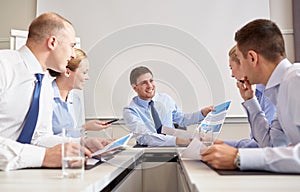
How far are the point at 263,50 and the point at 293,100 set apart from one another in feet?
1.13

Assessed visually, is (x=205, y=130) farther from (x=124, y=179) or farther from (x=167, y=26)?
(x=167, y=26)

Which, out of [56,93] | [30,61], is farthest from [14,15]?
[30,61]

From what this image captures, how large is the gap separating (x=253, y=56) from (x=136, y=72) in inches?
40.1

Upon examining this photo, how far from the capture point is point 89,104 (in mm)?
2902

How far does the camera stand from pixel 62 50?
68.2 inches

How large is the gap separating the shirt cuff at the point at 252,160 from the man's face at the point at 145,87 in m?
1.22

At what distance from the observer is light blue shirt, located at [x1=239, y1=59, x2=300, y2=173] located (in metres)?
0.97

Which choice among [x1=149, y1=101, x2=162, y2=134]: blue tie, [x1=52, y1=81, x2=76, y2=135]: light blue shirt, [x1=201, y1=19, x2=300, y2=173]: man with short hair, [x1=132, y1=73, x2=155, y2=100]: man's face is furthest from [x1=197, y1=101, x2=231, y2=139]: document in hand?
[x1=52, y1=81, x2=76, y2=135]: light blue shirt

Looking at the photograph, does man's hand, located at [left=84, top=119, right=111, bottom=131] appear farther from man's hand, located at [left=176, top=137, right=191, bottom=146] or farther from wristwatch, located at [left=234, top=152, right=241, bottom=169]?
wristwatch, located at [left=234, top=152, right=241, bottom=169]

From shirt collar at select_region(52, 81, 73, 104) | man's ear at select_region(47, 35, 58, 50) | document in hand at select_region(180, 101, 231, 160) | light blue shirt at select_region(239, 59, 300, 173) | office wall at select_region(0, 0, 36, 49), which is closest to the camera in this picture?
light blue shirt at select_region(239, 59, 300, 173)

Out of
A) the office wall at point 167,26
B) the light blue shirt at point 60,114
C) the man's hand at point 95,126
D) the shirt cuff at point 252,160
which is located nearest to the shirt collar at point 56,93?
the light blue shirt at point 60,114

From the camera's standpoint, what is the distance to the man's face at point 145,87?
7.11 feet

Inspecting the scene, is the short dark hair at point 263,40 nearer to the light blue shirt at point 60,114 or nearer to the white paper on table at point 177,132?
the white paper on table at point 177,132

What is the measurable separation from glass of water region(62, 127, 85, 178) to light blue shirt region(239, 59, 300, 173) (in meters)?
0.46
